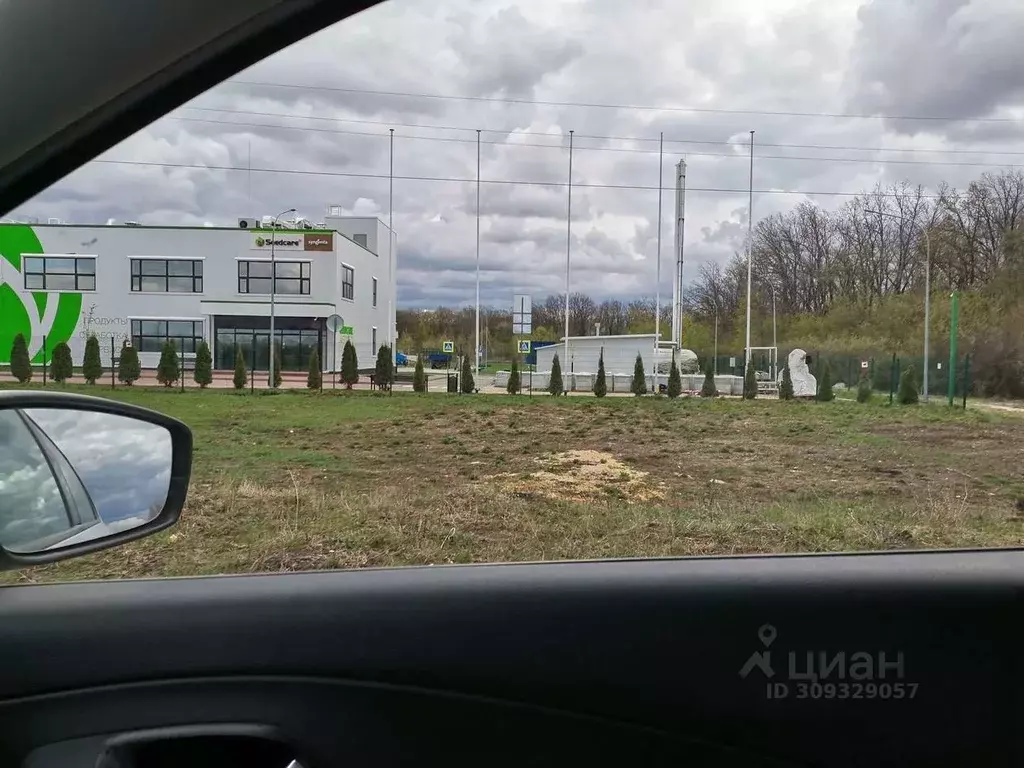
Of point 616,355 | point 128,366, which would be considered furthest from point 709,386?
point 128,366

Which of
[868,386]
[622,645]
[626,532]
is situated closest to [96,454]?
[622,645]

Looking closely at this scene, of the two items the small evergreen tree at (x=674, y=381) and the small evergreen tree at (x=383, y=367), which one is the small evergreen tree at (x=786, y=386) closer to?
the small evergreen tree at (x=674, y=381)

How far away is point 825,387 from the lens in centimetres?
371

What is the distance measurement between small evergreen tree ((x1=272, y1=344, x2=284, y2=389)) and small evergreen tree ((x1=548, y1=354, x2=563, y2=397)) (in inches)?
101

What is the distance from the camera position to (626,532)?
6.97 ft

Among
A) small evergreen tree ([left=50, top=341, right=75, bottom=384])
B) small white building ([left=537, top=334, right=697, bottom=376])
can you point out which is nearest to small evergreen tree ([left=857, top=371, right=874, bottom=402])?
small white building ([left=537, top=334, right=697, bottom=376])

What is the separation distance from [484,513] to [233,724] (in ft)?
3.51

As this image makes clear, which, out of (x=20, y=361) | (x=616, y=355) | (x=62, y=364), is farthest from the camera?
(x=616, y=355)

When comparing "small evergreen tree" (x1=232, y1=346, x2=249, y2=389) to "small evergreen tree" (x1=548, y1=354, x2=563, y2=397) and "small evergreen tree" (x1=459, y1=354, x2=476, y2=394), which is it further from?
"small evergreen tree" (x1=548, y1=354, x2=563, y2=397)

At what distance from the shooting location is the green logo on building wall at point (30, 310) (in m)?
2.04

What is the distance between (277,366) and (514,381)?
1830mm

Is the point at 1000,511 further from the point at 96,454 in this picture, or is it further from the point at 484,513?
the point at 96,454

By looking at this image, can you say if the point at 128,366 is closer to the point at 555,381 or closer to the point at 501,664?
the point at 501,664

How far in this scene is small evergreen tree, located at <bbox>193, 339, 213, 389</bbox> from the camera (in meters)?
2.80
